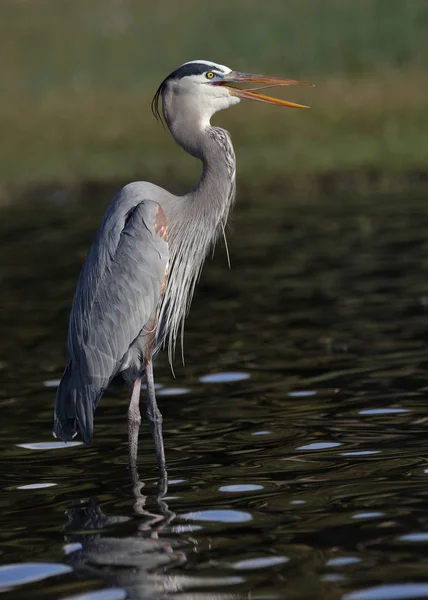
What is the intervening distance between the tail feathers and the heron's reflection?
80cm

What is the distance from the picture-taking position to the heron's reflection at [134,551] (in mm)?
5469

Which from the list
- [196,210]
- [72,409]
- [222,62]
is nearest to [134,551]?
[72,409]

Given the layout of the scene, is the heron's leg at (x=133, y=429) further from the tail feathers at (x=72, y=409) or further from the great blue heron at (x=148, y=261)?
the tail feathers at (x=72, y=409)

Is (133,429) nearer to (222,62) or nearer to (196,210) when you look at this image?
(196,210)

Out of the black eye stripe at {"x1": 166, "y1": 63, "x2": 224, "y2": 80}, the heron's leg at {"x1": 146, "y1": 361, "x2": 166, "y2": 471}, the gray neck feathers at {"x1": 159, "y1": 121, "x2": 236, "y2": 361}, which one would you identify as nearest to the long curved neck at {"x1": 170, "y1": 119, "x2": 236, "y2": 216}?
the gray neck feathers at {"x1": 159, "y1": 121, "x2": 236, "y2": 361}

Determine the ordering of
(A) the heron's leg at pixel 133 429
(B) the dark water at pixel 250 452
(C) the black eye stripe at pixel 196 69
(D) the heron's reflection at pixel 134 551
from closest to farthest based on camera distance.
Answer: (D) the heron's reflection at pixel 134 551 < (B) the dark water at pixel 250 452 < (A) the heron's leg at pixel 133 429 < (C) the black eye stripe at pixel 196 69

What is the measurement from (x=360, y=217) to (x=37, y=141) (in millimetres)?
9849

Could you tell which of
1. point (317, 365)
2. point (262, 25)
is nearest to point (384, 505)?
point (317, 365)

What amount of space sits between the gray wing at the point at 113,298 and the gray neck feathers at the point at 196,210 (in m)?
0.16

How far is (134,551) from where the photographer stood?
19.6 feet

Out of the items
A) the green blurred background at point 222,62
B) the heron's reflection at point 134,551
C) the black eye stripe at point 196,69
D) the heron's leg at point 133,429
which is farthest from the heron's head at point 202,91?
the green blurred background at point 222,62

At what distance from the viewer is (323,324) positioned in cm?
1100

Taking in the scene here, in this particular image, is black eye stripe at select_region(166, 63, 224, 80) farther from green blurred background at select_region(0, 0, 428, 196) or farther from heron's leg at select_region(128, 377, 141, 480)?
green blurred background at select_region(0, 0, 428, 196)

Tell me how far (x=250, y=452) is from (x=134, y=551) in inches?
67.2
